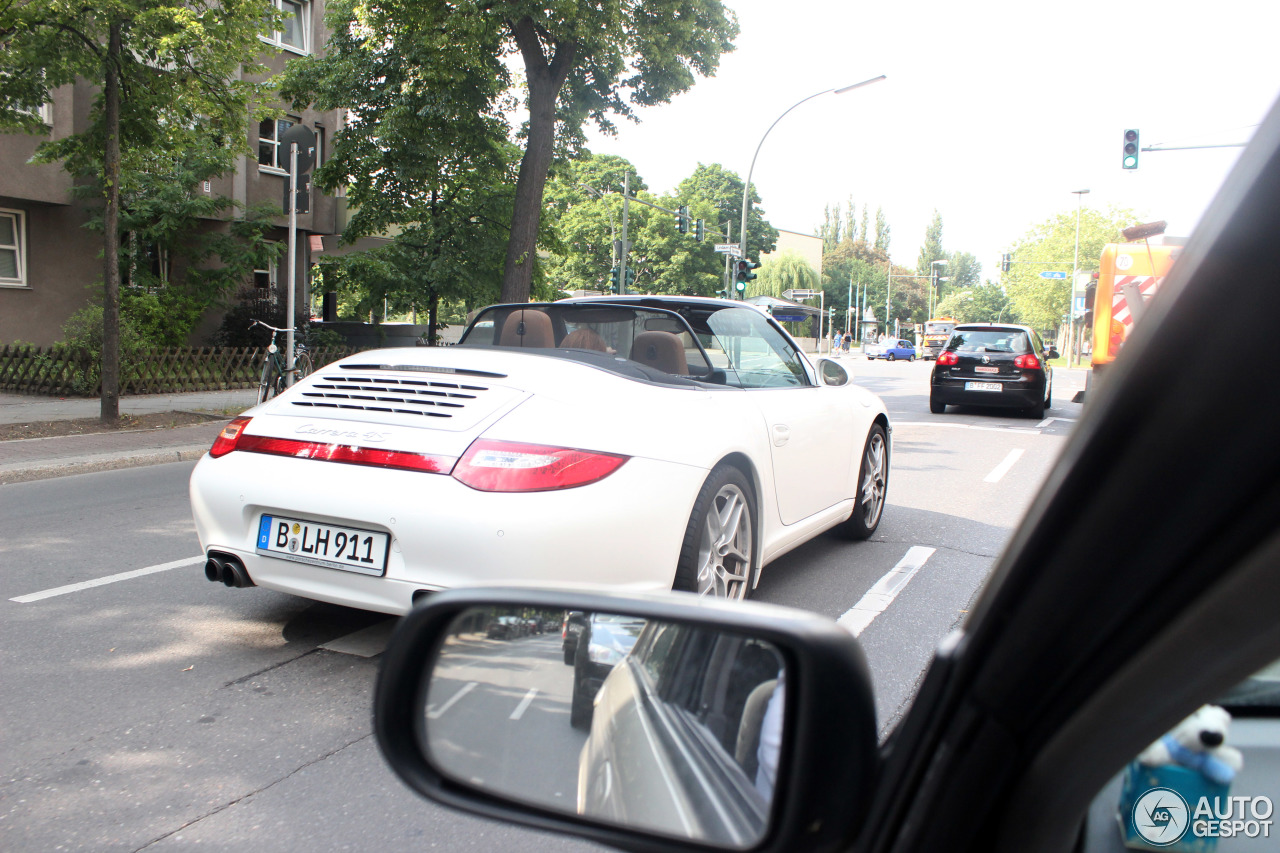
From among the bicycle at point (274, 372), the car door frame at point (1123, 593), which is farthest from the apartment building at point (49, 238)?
the car door frame at point (1123, 593)

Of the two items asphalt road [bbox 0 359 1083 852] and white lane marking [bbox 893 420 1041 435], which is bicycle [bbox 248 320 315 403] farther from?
white lane marking [bbox 893 420 1041 435]

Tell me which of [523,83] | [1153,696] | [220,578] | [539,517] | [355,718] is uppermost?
[523,83]

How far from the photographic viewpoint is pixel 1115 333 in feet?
35.4

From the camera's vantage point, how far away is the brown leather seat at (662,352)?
15.5 feet

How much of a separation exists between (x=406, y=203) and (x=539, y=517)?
63.9 ft

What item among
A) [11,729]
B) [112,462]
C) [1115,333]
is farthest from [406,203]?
[11,729]

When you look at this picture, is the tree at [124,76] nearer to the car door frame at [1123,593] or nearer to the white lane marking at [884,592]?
the white lane marking at [884,592]

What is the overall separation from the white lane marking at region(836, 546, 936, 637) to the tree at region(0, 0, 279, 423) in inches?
389

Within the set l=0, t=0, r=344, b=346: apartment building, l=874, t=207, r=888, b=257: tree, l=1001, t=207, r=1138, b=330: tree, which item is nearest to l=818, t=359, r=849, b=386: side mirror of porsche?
l=0, t=0, r=344, b=346: apartment building

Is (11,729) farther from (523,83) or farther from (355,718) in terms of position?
(523,83)

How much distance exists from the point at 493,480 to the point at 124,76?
37.2 feet

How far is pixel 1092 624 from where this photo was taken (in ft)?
2.58

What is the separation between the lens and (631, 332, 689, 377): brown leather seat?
4.73 meters

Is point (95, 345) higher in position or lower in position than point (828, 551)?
higher
